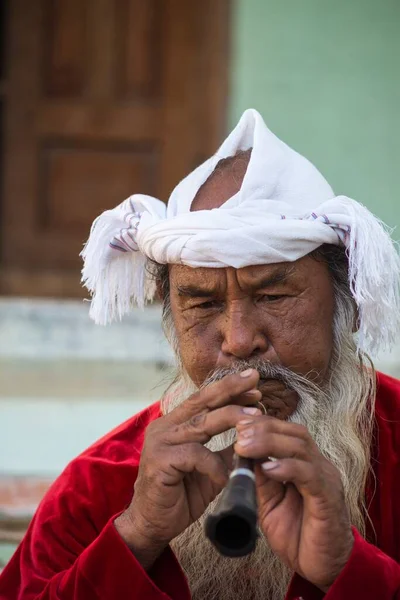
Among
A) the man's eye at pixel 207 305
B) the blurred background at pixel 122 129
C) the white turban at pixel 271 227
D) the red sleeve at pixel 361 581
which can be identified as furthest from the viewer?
the blurred background at pixel 122 129

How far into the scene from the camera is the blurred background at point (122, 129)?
603 centimetres

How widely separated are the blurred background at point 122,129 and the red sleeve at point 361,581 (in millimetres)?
2910

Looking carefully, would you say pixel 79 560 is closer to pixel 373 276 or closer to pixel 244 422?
pixel 244 422

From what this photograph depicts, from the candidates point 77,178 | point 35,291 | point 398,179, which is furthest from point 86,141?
point 398,179

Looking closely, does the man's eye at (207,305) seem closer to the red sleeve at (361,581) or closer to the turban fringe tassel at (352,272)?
the turban fringe tassel at (352,272)

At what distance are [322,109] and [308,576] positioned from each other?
4098mm

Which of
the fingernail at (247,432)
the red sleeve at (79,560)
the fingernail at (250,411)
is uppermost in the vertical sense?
the fingernail at (250,411)

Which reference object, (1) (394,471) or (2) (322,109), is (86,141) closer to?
(2) (322,109)

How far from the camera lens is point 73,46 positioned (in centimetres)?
659

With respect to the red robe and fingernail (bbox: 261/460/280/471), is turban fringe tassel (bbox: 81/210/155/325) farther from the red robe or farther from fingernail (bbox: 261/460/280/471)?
Answer: fingernail (bbox: 261/460/280/471)

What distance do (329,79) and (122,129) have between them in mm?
1352

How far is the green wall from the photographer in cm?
613

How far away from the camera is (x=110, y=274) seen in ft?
10.6

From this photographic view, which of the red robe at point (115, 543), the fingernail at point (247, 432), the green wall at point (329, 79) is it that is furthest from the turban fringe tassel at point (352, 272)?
the green wall at point (329, 79)
